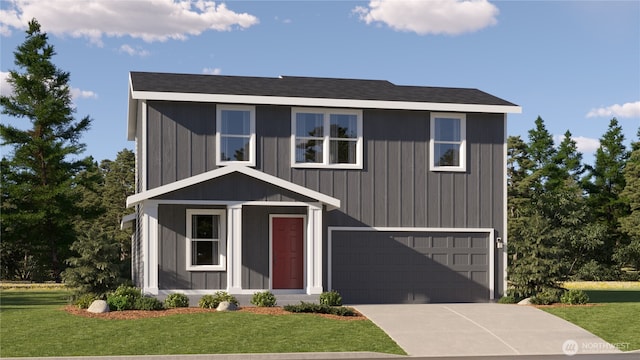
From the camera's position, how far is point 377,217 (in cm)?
2558

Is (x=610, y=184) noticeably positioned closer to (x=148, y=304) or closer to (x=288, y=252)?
(x=288, y=252)

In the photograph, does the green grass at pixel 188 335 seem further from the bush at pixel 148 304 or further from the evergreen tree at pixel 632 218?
the evergreen tree at pixel 632 218

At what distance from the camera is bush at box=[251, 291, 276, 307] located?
22094mm

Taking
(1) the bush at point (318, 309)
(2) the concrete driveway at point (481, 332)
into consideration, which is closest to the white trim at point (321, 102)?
(2) the concrete driveway at point (481, 332)

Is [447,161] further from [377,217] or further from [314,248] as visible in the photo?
[314,248]

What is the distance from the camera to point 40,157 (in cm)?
4156

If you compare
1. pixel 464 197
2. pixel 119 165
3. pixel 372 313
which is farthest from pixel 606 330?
pixel 119 165

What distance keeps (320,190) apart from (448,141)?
4.49 meters

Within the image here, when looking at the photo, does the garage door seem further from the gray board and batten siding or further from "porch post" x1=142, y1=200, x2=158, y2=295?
"porch post" x1=142, y1=200, x2=158, y2=295

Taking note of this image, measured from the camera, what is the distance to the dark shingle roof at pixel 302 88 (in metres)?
25.1

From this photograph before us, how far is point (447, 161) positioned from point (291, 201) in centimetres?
579

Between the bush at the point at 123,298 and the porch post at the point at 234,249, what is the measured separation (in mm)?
2545

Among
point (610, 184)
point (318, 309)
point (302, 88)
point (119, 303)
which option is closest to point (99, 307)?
point (119, 303)

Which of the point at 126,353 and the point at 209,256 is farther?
the point at 209,256
